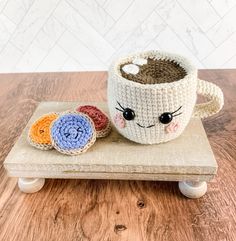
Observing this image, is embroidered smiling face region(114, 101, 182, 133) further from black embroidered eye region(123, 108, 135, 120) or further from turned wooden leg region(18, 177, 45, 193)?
turned wooden leg region(18, 177, 45, 193)

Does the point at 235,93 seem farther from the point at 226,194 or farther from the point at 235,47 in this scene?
the point at 235,47

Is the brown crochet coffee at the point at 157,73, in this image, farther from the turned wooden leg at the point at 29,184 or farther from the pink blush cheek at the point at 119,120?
the turned wooden leg at the point at 29,184

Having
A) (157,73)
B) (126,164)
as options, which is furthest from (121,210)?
(157,73)

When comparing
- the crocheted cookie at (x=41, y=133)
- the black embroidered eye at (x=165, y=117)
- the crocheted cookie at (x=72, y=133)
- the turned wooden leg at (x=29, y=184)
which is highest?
the black embroidered eye at (x=165, y=117)

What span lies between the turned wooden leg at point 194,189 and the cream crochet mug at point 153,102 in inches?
2.7

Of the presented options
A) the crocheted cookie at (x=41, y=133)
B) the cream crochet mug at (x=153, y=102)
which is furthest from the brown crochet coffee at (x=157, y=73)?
the crocheted cookie at (x=41, y=133)

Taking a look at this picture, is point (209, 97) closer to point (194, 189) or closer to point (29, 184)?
point (194, 189)

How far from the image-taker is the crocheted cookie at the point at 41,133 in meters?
0.46

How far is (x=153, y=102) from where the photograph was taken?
41cm

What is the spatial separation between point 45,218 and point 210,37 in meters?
0.99

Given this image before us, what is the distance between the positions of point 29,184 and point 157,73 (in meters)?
0.24

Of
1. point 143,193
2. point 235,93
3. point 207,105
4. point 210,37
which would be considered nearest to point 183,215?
point 143,193

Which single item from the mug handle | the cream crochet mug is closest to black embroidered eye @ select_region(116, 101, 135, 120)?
the cream crochet mug

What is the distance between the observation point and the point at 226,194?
18.0 inches
